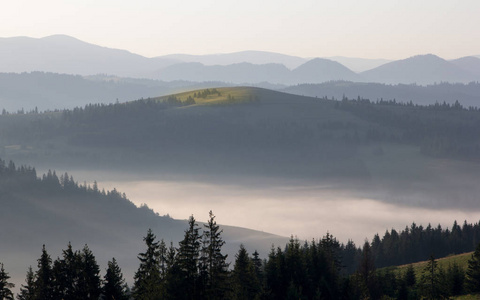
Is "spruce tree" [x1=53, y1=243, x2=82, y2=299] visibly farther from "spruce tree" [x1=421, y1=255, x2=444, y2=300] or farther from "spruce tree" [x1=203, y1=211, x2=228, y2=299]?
"spruce tree" [x1=421, y1=255, x2=444, y2=300]

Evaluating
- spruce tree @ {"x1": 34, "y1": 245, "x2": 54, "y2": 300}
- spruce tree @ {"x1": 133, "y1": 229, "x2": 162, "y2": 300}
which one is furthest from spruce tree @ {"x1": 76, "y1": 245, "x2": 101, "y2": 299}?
spruce tree @ {"x1": 133, "y1": 229, "x2": 162, "y2": 300}

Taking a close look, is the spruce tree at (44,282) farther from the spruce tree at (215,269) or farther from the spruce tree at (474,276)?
the spruce tree at (474,276)

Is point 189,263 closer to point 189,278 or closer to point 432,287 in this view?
point 189,278

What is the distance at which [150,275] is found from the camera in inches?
2785

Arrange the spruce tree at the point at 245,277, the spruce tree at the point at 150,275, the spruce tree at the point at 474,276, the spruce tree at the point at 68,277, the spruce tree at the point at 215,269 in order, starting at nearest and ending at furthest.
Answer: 1. the spruce tree at the point at 150,275
2. the spruce tree at the point at 215,269
3. the spruce tree at the point at 68,277
4. the spruce tree at the point at 245,277
5. the spruce tree at the point at 474,276

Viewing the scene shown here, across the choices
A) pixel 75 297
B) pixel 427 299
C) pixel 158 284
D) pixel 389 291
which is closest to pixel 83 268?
pixel 75 297

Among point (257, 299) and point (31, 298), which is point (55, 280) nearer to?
point (31, 298)

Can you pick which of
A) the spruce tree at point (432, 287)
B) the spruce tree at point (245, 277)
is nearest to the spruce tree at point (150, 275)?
the spruce tree at point (245, 277)

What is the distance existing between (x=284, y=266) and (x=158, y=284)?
28.9 m

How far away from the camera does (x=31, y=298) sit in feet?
240

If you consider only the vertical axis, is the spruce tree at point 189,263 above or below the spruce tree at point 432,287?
above

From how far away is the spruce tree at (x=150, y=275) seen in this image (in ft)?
212

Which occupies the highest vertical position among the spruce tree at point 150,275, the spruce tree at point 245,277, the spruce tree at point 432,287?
the spruce tree at point 150,275

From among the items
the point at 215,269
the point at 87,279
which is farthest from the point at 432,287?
the point at 87,279
